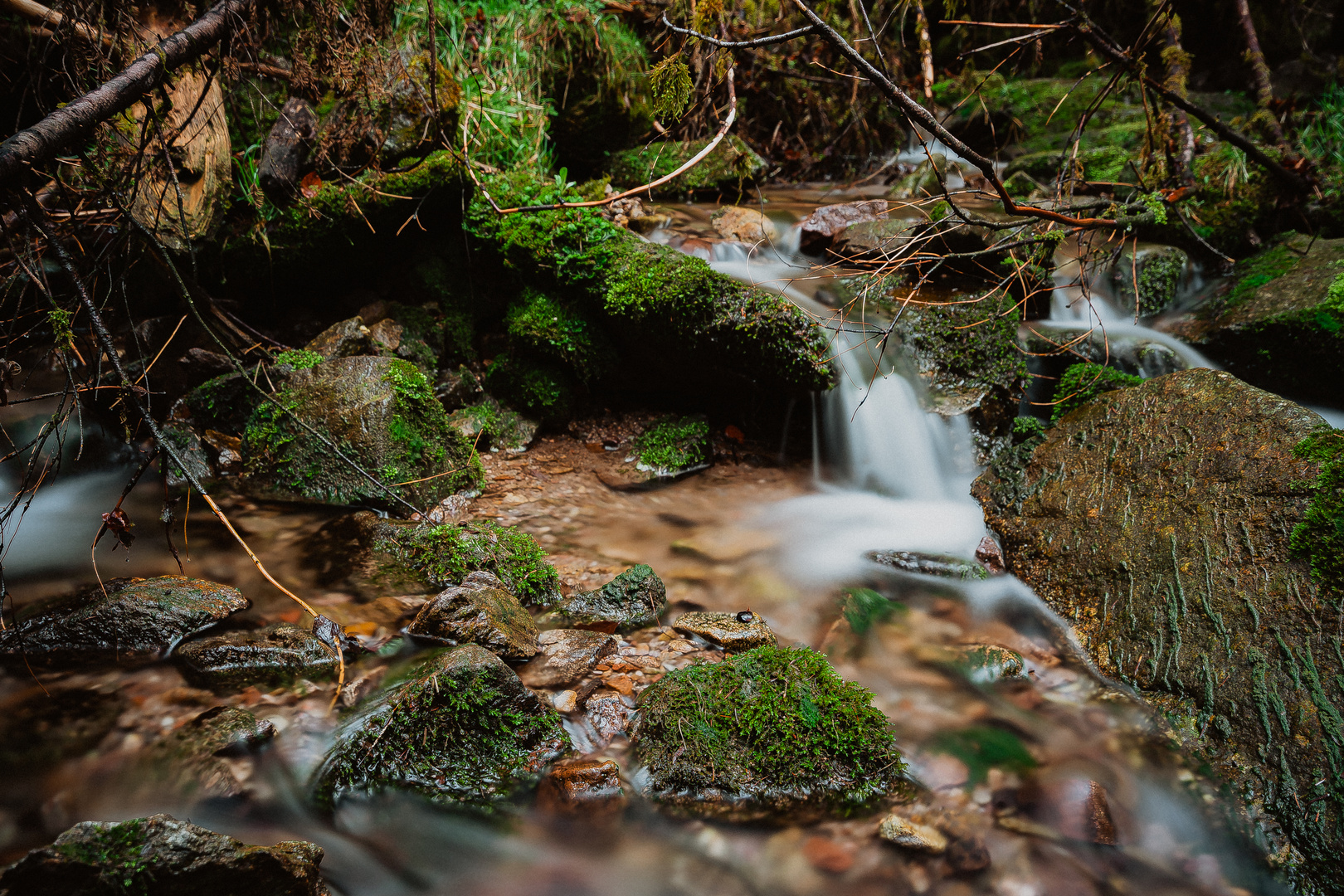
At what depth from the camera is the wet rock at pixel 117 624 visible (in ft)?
8.64

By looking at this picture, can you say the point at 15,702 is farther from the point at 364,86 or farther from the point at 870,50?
the point at 870,50

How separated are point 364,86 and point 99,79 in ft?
6.43

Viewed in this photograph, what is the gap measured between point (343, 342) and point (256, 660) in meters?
2.83

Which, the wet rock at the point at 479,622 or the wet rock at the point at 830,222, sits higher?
the wet rock at the point at 830,222

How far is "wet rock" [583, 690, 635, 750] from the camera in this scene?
2.49m

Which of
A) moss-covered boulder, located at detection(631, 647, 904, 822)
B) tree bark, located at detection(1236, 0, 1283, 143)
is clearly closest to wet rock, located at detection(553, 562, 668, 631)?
moss-covered boulder, located at detection(631, 647, 904, 822)

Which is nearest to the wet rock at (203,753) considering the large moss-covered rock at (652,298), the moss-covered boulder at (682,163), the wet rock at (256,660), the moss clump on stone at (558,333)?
the wet rock at (256,660)

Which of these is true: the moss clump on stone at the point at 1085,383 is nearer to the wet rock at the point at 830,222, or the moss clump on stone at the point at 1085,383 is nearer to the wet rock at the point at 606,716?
the wet rock at the point at 830,222

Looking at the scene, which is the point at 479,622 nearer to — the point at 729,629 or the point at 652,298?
the point at 729,629

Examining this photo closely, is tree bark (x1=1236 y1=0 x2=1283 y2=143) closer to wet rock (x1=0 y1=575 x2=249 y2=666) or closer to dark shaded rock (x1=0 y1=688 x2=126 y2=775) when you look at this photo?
wet rock (x1=0 y1=575 x2=249 y2=666)

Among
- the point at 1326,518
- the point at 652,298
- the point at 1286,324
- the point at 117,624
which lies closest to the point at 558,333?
the point at 652,298

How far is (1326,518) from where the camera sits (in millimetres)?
2695

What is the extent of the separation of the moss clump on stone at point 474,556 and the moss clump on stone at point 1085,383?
345cm

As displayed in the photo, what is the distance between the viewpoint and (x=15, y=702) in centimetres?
237
